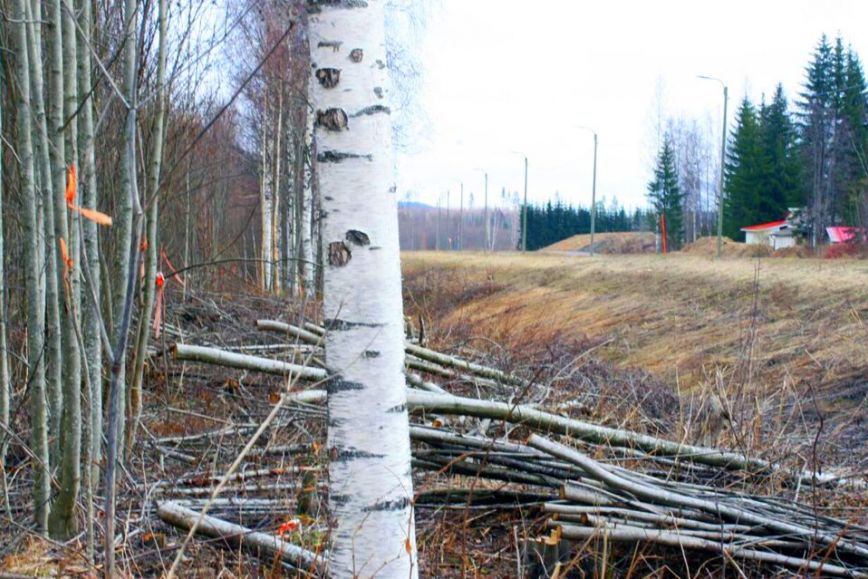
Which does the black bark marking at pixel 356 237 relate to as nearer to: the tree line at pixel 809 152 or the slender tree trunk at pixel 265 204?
the slender tree trunk at pixel 265 204

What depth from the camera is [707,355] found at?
13406mm

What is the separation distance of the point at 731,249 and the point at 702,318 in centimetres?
2295

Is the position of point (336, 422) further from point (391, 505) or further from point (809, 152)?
point (809, 152)

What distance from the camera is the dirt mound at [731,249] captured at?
104ft

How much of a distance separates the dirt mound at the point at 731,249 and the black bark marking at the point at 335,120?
2464 centimetres

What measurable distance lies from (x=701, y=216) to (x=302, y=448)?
62.6 m

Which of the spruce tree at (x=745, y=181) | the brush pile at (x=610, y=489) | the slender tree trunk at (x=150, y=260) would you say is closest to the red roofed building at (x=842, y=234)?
the spruce tree at (x=745, y=181)

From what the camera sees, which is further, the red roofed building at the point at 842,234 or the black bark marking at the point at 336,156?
the red roofed building at the point at 842,234

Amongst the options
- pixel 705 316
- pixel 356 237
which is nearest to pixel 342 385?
pixel 356 237

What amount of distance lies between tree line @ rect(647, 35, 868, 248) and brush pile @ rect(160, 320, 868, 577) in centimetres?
3522

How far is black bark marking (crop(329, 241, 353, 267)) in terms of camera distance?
8.73 feet

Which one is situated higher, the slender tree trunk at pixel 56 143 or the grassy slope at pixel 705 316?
the slender tree trunk at pixel 56 143

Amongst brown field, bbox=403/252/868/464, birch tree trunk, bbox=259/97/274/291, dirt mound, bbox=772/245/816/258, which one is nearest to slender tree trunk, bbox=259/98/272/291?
birch tree trunk, bbox=259/97/274/291

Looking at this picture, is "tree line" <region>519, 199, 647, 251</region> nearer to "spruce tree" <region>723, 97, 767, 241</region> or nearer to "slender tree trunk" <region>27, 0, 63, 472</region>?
"spruce tree" <region>723, 97, 767, 241</region>
